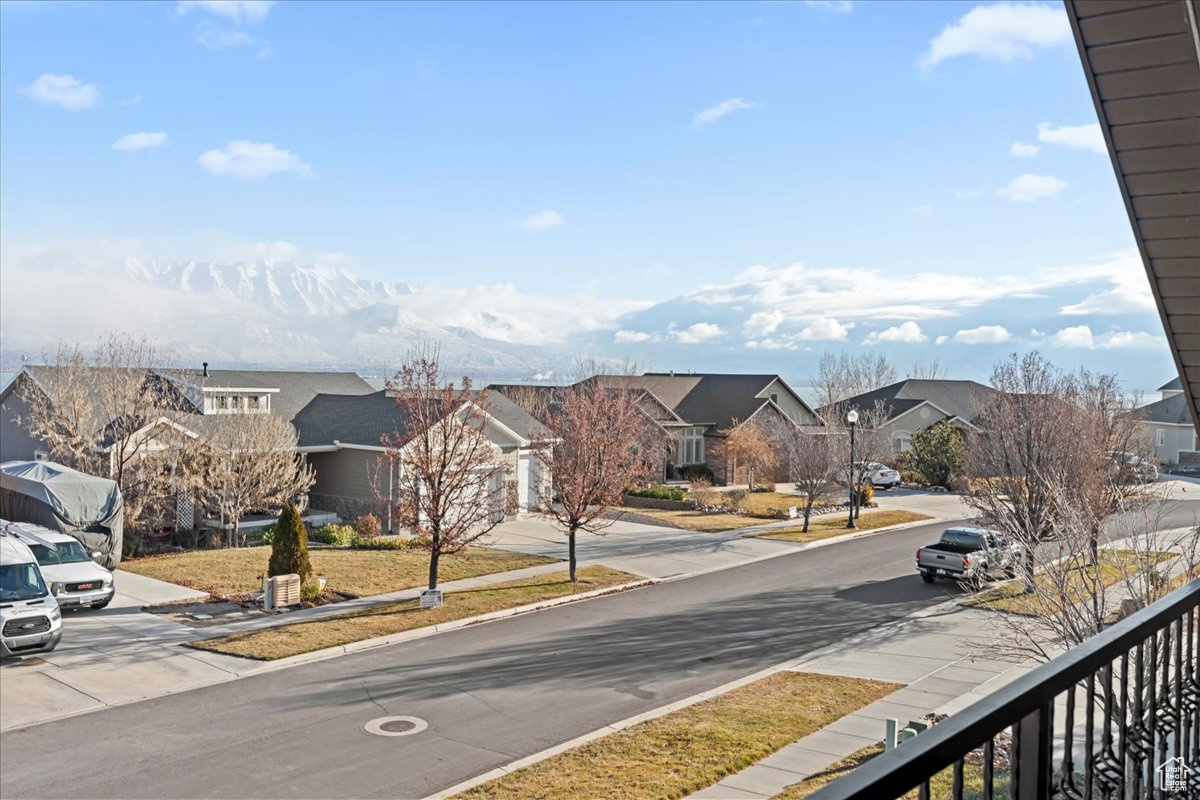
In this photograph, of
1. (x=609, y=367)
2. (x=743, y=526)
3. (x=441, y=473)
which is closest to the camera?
(x=441, y=473)

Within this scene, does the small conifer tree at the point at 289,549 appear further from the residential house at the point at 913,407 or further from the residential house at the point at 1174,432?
the residential house at the point at 1174,432

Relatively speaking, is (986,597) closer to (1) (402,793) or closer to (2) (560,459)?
(2) (560,459)

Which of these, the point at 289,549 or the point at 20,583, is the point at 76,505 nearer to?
the point at 289,549

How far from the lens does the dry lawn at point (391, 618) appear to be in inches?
728

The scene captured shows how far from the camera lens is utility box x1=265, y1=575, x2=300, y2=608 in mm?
21781

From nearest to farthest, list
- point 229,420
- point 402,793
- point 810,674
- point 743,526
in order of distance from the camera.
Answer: point 402,793
point 810,674
point 229,420
point 743,526

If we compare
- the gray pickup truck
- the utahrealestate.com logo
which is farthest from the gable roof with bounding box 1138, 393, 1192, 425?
the utahrealestate.com logo

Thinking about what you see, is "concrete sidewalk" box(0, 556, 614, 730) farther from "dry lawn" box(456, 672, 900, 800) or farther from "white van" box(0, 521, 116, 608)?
"dry lawn" box(456, 672, 900, 800)

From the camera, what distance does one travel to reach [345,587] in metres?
24.2

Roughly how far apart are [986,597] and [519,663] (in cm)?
1282

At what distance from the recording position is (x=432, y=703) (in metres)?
15.2

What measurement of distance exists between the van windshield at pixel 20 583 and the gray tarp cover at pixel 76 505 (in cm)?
814

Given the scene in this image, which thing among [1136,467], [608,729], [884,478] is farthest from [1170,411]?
[608,729]

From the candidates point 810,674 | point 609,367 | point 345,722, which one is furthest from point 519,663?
point 609,367
